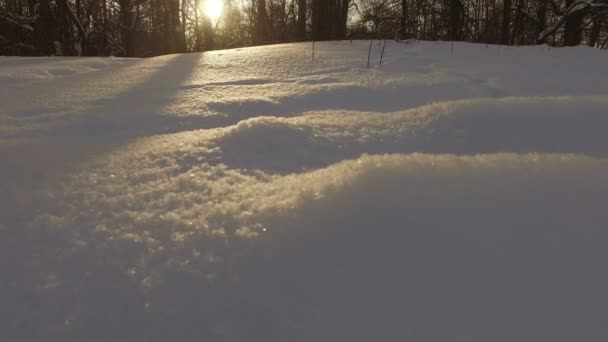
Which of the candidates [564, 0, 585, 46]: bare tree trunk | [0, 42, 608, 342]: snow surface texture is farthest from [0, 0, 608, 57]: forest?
[0, 42, 608, 342]: snow surface texture

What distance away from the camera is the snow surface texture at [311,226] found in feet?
1.85

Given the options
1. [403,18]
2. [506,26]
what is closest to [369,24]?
[403,18]

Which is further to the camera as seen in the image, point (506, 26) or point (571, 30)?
point (506, 26)

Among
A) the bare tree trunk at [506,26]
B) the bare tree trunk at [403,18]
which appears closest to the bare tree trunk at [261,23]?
the bare tree trunk at [403,18]

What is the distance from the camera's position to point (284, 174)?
100cm

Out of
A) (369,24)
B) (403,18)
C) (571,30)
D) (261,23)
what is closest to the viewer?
(571,30)

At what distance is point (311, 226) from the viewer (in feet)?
2.40

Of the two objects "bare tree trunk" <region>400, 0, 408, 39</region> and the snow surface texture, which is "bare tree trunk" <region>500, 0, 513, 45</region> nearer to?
"bare tree trunk" <region>400, 0, 408, 39</region>

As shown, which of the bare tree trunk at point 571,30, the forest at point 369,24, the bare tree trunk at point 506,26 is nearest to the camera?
the forest at point 369,24

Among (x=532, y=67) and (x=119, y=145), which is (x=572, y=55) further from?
(x=119, y=145)

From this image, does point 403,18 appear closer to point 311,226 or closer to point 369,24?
point 369,24

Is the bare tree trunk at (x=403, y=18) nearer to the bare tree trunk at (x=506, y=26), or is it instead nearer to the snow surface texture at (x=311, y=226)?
the bare tree trunk at (x=506, y=26)

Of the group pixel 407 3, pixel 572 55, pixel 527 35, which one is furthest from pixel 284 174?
pixel 527 35

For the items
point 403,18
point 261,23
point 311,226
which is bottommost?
point 311,226
